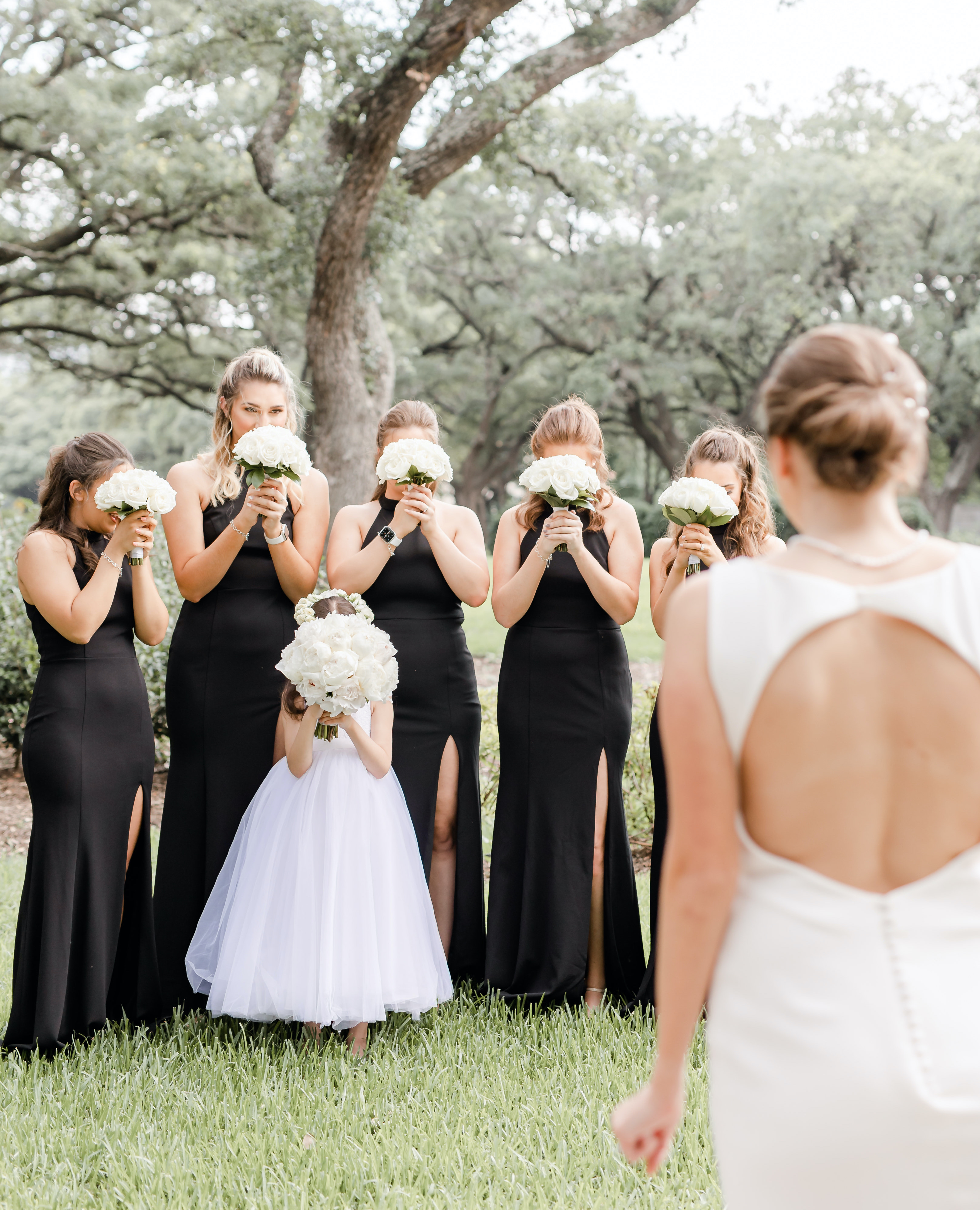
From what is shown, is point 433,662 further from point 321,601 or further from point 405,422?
point 405,422

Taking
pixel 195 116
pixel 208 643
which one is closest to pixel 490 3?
pixel 195 116

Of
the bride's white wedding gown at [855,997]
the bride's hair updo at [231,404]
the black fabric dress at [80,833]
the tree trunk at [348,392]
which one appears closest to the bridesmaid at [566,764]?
the bride's hair updo at [231,404]

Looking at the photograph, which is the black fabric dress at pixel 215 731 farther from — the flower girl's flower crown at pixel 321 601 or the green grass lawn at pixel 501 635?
the green grass lawn at pixel 501 635

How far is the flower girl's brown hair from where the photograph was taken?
14.4 ft

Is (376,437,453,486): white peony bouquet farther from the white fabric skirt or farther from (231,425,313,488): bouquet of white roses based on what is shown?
the white fabric skirt

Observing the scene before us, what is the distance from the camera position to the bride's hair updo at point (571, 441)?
4.88 meters

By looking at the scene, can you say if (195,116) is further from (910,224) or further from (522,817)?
(910,224)

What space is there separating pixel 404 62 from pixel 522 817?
9749 mm

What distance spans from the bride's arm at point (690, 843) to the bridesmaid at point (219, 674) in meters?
3.07

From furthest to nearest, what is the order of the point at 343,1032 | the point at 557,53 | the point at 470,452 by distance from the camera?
A: the point at 470,452 → the point at 557,53 → the point at 343,1032

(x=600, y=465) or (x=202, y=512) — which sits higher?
(x=600, y=465)

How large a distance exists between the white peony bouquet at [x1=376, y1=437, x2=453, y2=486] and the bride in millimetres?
2881

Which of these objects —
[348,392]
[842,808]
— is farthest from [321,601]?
[348,392]

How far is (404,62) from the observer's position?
11711 mm
